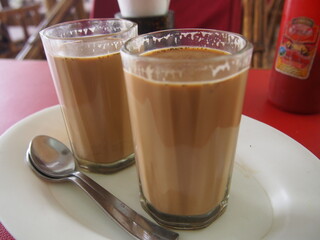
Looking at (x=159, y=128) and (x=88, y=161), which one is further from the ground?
(x=159, y=128)

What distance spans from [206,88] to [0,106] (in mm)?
740

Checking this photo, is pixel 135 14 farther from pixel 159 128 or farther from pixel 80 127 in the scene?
pixel 159 128

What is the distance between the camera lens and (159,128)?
0.36 metres

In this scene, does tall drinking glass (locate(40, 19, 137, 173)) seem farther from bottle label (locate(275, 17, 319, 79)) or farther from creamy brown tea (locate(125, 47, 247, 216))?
bottle label (locate(275, 17, 319, 79))

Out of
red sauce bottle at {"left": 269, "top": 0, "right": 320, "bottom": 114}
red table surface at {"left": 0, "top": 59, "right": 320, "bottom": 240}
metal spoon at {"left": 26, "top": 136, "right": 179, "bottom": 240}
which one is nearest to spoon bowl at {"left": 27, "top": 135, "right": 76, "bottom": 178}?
metal spoon at {"left": 26, "top": 136, "right": 179, "bottom": 240}

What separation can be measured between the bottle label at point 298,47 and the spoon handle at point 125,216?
1.67ft

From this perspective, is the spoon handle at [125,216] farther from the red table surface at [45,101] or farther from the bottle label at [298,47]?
the bottle label at [298,47]

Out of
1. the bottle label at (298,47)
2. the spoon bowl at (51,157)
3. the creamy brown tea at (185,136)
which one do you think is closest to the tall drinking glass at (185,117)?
the creamy brown tea at (185,136)

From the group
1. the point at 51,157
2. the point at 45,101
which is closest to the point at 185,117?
the point at 51,157

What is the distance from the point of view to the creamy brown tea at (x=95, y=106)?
0.47 m

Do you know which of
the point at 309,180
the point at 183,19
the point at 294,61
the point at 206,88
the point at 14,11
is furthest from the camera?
the point at 14,11

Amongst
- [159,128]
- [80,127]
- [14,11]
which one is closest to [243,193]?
[159,128]

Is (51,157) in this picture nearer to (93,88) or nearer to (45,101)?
(93,88)

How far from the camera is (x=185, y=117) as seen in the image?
344mm
